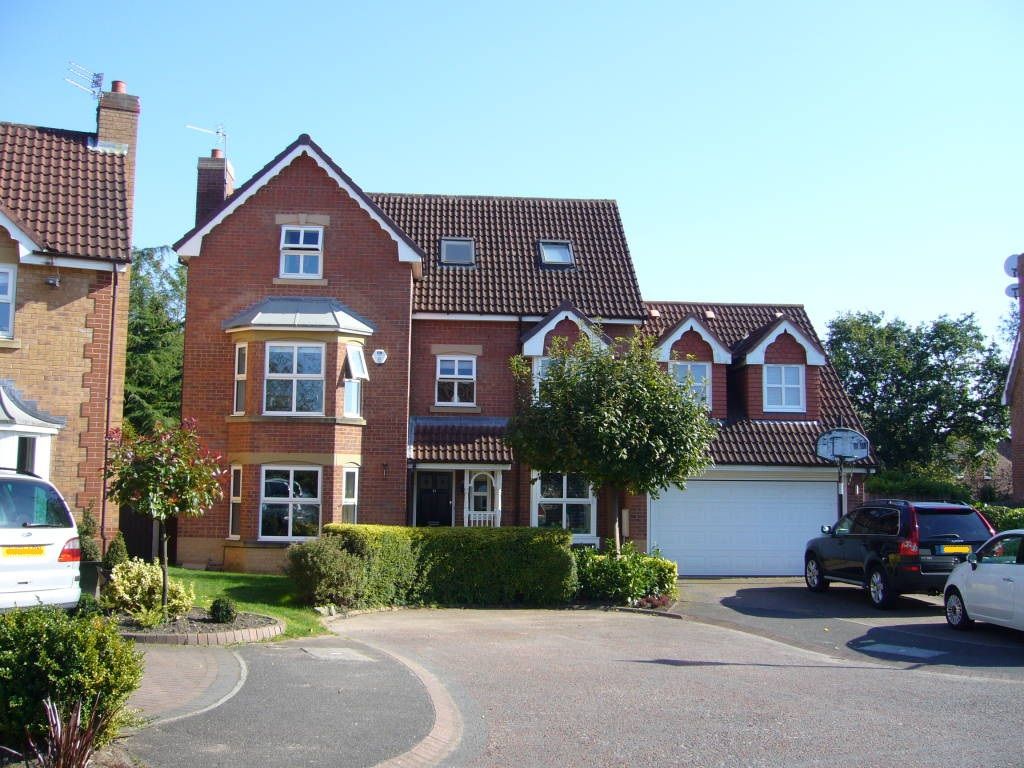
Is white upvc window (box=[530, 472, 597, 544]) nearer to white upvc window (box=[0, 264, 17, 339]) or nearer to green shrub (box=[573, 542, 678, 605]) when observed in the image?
green shrub (box=[573, 542, 678, 605])

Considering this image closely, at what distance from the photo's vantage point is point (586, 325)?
77.2 ft

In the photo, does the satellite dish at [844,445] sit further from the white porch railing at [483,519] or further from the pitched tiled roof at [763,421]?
the white porch railing at [483,519]

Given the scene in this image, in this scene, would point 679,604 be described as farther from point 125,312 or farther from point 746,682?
point 125,312

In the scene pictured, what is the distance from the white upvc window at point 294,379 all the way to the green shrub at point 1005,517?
1540 centimetres

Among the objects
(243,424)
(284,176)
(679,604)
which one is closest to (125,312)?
(243,424)

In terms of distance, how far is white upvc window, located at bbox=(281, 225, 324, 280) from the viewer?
22.7 metres

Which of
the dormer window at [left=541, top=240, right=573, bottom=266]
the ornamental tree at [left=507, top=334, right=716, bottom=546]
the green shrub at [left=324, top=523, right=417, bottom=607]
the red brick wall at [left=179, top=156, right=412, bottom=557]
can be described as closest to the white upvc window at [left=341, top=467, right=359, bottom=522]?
the red brick wall at [left=179, top=156, right=412, bottom=557]

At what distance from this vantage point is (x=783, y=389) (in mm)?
25453

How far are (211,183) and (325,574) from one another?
1328 centimetres

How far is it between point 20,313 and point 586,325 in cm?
1223

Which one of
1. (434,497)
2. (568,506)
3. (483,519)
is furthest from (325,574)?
(568,506)

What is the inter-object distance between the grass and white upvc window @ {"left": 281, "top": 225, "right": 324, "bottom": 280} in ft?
23.3

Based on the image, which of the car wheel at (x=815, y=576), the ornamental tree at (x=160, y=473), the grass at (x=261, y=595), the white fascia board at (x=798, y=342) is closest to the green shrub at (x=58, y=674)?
the ornamental tree at (x=160, y=473)

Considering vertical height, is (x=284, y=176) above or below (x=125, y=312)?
above
